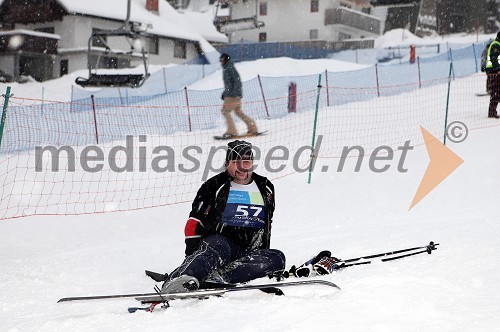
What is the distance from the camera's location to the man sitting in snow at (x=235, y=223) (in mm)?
4535

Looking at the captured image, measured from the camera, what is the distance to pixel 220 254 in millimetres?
4473

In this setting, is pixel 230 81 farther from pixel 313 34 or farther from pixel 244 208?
pixel 313 34

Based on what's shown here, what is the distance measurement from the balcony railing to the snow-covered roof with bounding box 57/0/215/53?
10.5 metres

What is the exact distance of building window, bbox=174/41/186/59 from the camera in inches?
1560

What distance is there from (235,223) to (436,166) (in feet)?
19.9

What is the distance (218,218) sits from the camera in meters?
4.72

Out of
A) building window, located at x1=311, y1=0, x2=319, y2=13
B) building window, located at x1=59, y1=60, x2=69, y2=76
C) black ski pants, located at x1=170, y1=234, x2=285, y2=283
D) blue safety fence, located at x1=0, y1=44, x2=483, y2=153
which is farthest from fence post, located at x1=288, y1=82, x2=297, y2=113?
building window, located at x1=311, y1=0, x2=319, y2=13

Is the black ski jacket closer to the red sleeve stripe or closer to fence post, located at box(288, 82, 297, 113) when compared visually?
the red sleeve stripe

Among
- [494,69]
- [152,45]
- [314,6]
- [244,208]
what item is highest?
[314,6]

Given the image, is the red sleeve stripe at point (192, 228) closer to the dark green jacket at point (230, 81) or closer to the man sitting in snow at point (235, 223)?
the man sitting in snow at point (235, 223)

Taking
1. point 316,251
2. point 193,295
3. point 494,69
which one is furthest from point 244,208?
point 494,69

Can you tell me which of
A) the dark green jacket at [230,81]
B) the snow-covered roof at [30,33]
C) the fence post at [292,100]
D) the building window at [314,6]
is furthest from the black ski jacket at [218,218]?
the building window at [314,6]

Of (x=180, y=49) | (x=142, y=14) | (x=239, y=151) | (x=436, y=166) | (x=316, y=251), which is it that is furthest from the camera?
(x=180, y=49)

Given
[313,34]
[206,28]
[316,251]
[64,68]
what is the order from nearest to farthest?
[316,251], [64,68], [313,34], [206,28]
